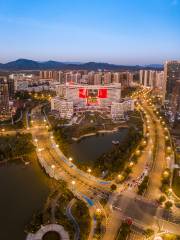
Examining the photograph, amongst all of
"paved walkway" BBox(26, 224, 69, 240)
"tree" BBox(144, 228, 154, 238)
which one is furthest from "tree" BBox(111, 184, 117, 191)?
"paved walkway" BBox(26, 224, 69, 240)

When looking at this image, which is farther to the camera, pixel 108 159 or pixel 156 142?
pixel 156 142

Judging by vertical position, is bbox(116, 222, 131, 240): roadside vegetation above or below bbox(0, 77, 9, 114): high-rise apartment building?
below

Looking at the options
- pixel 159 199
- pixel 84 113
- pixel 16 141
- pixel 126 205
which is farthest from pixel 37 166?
pixel 84 113

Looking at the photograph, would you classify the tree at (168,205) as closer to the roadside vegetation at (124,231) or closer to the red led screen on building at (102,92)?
the roadside vegetation at (124,231)

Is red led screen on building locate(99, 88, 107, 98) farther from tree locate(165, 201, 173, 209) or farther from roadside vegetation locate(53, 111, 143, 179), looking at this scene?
tree locate(165, 201, 173, 209)

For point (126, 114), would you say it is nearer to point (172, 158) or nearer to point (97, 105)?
point (97, 105)

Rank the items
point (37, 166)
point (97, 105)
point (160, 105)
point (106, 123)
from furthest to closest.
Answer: point (160, 105), point (97, 105), point (106, 123), point (37, 166)

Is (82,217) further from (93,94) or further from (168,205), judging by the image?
(93,94)

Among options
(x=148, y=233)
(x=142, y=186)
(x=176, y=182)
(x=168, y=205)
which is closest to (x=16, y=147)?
(x=142, y=186)

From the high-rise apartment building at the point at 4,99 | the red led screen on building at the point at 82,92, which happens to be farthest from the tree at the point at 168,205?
the red led screen on building at the point at 82,92
